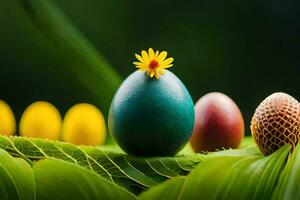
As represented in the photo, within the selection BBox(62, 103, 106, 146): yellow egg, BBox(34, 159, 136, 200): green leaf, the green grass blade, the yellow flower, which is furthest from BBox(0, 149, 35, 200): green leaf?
the green grass blade

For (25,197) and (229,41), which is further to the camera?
(229,41)

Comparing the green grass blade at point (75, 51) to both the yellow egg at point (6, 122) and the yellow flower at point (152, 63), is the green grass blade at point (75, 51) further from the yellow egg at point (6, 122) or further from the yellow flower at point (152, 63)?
the yellow flower at point (152, 63)

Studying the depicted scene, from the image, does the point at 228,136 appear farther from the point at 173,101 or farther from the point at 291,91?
the point at 291,91

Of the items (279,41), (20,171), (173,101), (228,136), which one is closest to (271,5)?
(279,41)

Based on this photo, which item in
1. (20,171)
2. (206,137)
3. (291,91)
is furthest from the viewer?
(291,91)

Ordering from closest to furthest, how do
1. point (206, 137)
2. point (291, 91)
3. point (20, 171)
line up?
point (20, 171) < point (206, 137) < point (291, 91)

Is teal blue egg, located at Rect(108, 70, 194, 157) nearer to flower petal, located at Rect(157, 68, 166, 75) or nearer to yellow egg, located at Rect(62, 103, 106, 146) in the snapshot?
flower petal, located at Rect(157, 68, 166, 75)
